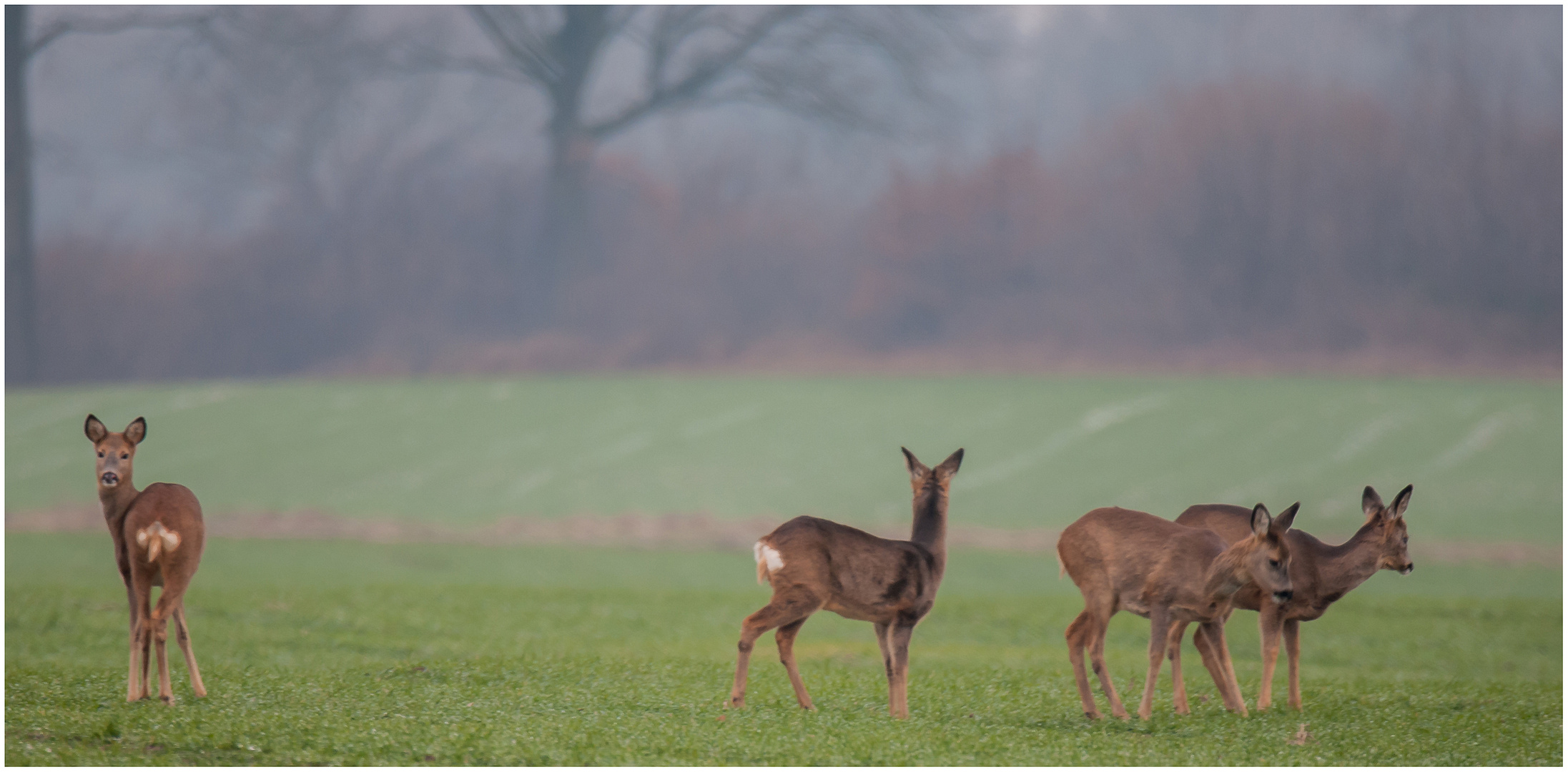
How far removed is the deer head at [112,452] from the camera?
9.27 metres

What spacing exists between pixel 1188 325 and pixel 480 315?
24.9 m

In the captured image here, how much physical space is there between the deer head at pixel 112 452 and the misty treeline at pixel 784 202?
1485 inches

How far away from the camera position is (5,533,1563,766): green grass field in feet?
28.8

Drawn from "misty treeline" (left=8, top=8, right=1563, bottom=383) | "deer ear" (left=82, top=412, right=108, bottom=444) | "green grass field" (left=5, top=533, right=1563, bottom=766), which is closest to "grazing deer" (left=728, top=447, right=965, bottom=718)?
"green grass field" (left=5, top=533, right=1563, bottom=766)

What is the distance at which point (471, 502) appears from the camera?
33562 mm

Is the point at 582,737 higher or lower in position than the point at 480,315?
lower

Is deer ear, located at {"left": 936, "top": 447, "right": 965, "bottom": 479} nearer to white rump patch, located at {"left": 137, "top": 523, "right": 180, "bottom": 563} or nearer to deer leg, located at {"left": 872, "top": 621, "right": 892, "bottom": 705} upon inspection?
deer leg, located at {"left": 872, "top": 621, "right": 892, "bottom": 705}

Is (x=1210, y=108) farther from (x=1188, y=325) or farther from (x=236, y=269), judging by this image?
(x=236, y=269)

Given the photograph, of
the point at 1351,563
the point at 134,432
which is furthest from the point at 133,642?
the point at 1351,563

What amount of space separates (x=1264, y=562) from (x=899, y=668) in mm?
2527

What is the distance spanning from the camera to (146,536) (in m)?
9.12

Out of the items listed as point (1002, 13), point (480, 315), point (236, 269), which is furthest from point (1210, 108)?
point (236, 269)

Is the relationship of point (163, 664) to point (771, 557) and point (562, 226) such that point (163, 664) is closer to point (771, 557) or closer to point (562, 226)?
point (771, 557)

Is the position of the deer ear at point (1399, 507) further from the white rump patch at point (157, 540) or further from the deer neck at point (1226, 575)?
the white rump patch at point (157, 540)
